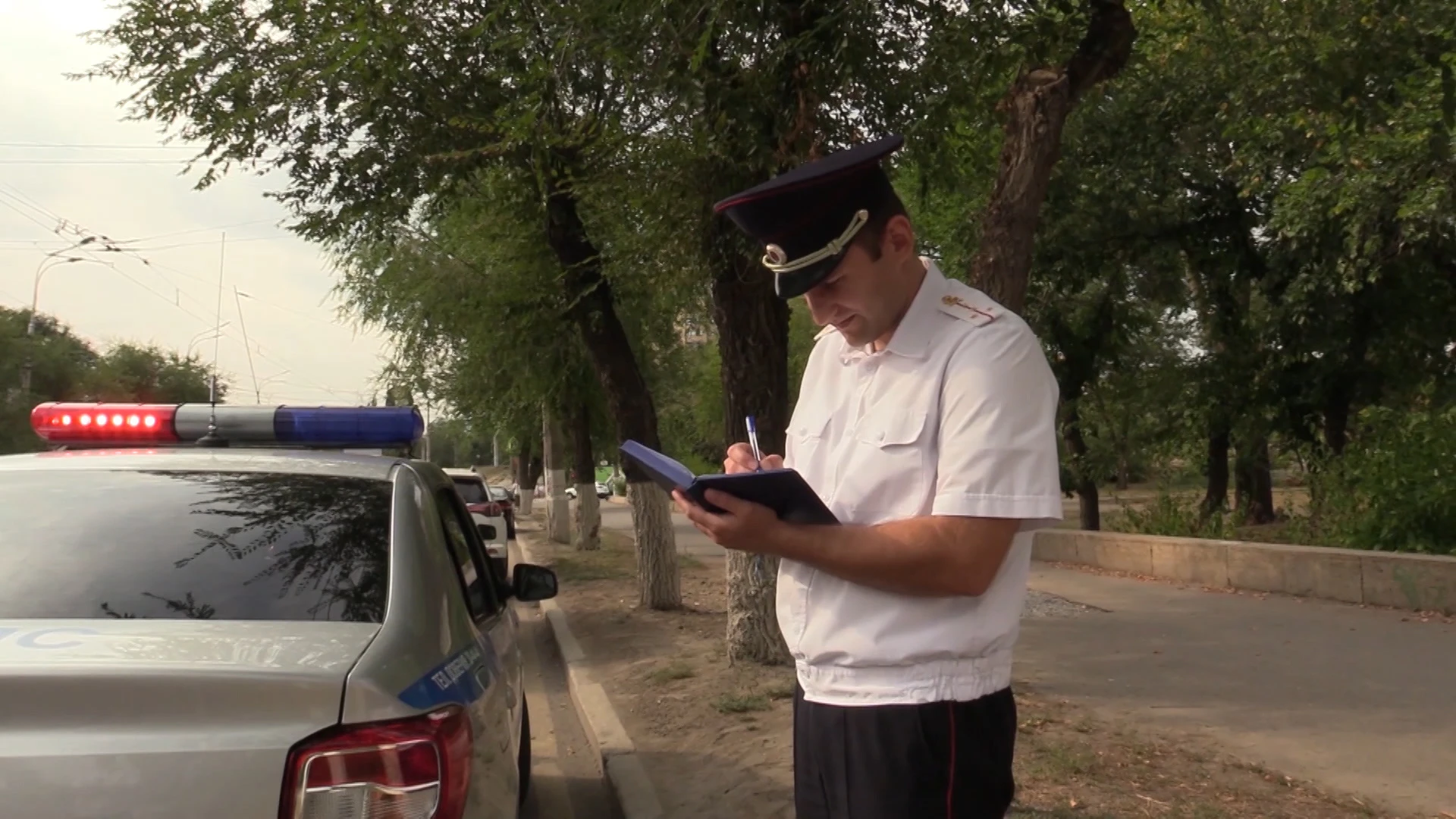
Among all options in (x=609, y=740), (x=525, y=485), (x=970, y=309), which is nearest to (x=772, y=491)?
(x=970, y=309)

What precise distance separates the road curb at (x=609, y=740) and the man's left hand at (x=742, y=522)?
3.52 meters

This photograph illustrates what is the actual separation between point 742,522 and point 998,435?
432 millimetres

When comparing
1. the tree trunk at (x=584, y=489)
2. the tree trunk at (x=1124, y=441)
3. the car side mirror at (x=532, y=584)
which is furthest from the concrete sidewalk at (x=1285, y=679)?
the tree trunk at (x=584, y=489)

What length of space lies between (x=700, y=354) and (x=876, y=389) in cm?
2516

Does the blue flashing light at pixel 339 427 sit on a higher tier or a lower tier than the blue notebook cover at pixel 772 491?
higher

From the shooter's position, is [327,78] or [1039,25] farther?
[327,78]

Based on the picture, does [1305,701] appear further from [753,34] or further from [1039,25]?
[753,34]

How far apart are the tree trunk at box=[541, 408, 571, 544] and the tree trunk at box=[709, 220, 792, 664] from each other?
14.4 meters

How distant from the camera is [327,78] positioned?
9.61m

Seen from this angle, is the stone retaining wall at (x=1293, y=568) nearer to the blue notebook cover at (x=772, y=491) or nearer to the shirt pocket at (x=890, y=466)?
the shirt pocket at (x=890, y=466)

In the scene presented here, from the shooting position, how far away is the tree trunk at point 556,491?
22.4 m

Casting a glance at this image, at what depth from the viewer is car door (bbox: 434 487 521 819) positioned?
277 cm

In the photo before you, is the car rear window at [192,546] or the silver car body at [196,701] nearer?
the silver car body at [196,701]

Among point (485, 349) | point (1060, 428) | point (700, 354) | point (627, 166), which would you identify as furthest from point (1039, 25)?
point (700, 354)
